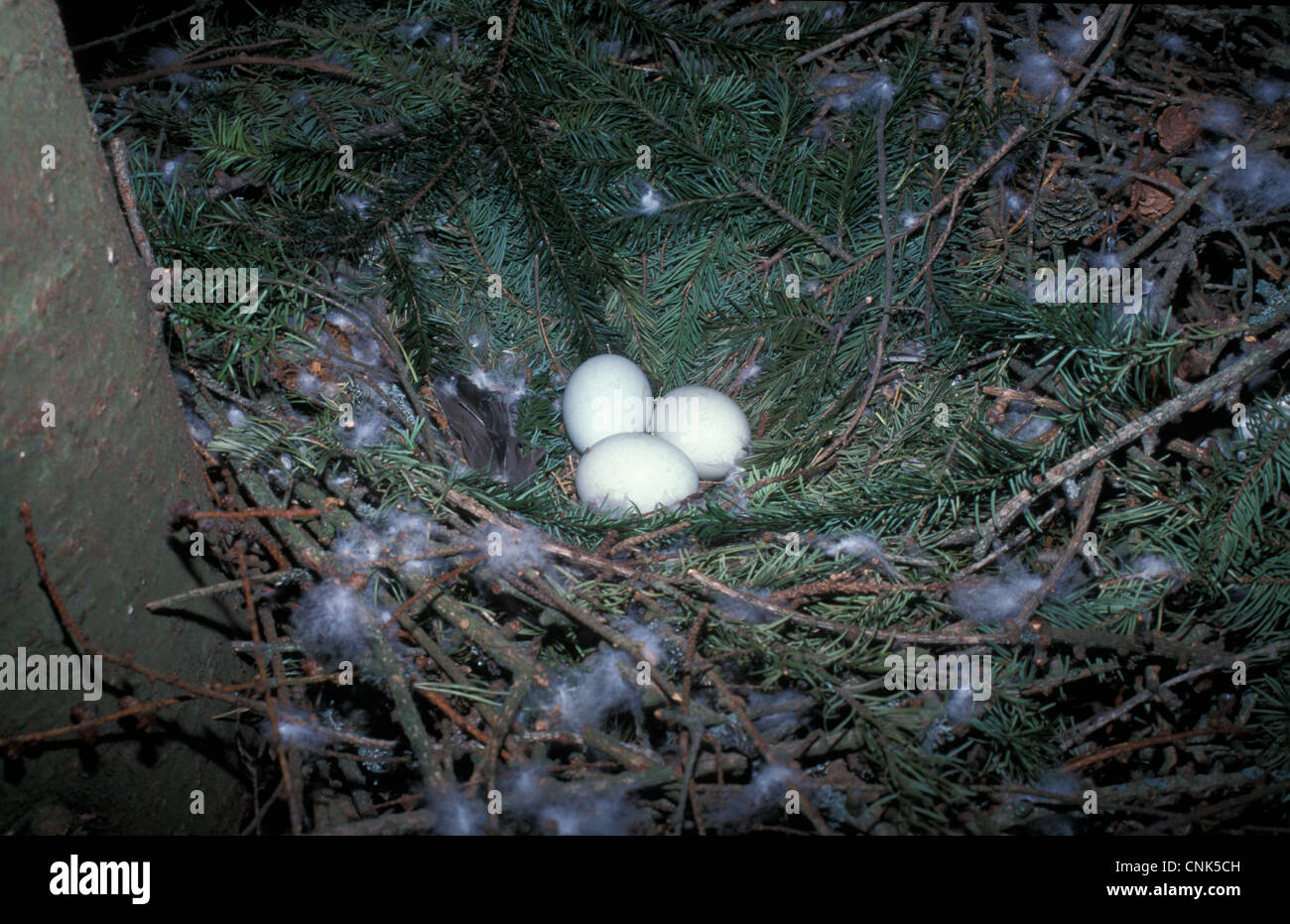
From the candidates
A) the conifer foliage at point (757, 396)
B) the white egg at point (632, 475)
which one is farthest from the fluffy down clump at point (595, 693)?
the white egg at point (632, 475)

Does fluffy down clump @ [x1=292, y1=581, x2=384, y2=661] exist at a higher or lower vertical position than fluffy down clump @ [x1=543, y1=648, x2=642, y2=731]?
higher

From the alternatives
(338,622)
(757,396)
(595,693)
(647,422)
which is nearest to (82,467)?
(338,622)

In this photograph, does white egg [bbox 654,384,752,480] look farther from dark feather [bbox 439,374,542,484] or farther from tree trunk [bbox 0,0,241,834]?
tree trunk [bbox 0,0,241,834]

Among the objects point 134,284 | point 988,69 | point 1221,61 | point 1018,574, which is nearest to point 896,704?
point 1018,574

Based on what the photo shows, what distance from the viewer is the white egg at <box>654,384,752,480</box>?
1.53 metres

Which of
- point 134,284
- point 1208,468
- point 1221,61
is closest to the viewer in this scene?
point 134,284

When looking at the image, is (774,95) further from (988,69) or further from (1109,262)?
(1109,262)

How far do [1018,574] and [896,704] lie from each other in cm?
32

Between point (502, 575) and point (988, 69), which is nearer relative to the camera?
point (502, 575)

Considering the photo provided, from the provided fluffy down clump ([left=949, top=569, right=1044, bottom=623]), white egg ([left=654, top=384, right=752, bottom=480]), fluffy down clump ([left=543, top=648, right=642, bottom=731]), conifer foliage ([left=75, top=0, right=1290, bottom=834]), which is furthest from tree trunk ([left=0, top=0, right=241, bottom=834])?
fluffy down clump ([left=949, top=569, right=1044, bottom=623])

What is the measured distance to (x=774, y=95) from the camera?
1465mm

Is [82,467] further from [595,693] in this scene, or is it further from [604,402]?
[604,402]

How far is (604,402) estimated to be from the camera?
1.52 m

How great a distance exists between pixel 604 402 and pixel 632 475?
0.67 feet
